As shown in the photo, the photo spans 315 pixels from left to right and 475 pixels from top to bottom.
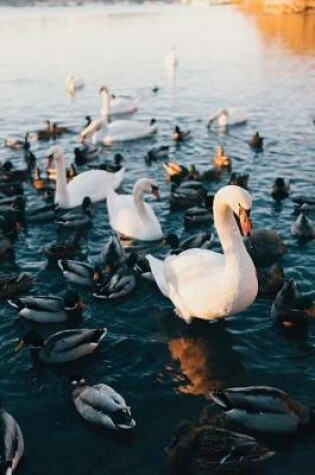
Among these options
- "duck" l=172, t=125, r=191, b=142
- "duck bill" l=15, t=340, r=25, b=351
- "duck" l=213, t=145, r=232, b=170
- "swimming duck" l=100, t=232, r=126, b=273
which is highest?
"duck" l=172, t=125, r=191, b=142

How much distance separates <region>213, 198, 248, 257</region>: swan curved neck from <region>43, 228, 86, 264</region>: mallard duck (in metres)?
5.56

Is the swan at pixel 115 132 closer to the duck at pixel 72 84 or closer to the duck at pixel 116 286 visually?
the duck at pixel 72 84

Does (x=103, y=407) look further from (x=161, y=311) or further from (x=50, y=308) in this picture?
(x=161, y=311)

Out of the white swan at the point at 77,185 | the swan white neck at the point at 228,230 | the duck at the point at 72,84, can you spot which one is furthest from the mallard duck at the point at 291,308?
the duck at the point at 72,84

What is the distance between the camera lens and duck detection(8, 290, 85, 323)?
12.4 meters

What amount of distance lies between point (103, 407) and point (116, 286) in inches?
165

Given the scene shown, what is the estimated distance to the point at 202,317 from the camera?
11.9m

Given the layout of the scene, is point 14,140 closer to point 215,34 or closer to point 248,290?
point 248,290

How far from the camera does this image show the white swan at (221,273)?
10969 millimetres

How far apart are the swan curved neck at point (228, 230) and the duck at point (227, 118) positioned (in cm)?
1916

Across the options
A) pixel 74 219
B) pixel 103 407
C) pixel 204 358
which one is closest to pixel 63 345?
pixel 103 407

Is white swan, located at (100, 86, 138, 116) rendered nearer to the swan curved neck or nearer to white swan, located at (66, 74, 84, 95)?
white swan, located at (66, 74, 84, 95)

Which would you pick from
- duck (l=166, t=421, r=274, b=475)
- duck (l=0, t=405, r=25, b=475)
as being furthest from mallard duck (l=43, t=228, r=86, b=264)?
duck (l=166, t=421, r=274, b=475)

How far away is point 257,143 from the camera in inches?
1016
